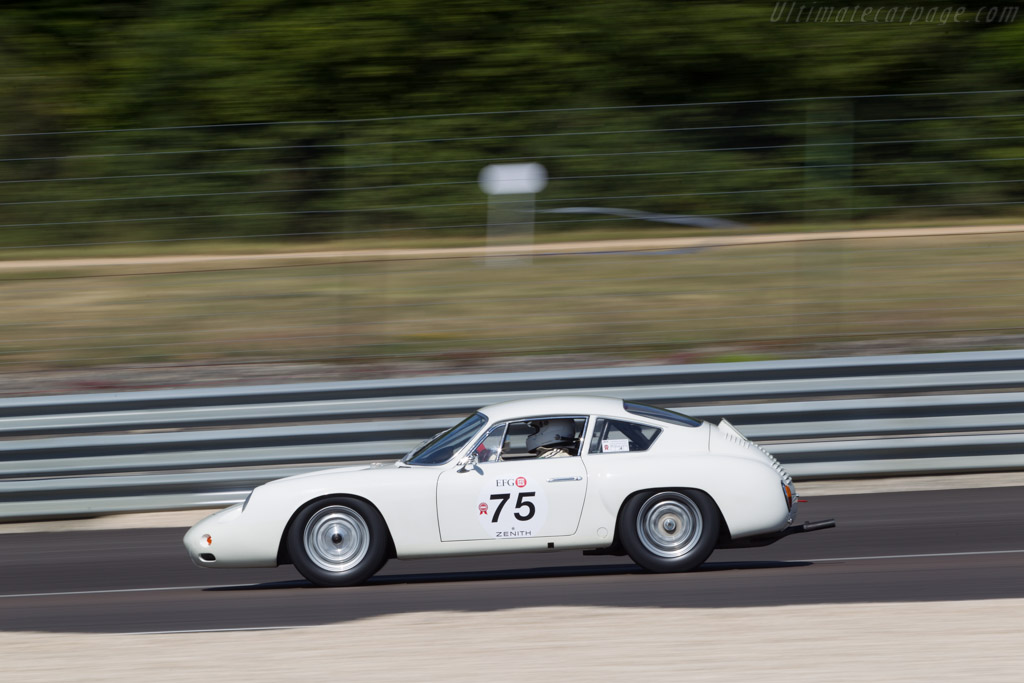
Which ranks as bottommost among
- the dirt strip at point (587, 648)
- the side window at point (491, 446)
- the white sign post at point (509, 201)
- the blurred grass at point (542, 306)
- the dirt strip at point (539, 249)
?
the dirt strip at point (587, 648)

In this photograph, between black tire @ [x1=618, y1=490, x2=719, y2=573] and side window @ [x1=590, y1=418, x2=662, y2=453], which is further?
side window @ [x1=590, y1=418, x2=662, y2=453]

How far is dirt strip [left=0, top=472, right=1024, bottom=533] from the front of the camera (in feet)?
31.9

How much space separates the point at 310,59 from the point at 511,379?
8838mm

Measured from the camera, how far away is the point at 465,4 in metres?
17.9

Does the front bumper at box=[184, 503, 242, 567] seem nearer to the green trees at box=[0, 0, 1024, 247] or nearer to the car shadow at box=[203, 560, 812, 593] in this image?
the car shadow at box=[203, 560, 812, 593]

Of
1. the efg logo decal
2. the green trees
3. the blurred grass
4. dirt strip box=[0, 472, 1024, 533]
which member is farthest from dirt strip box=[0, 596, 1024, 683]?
the green trees

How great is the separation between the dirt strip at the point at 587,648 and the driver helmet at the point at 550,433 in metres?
1.37

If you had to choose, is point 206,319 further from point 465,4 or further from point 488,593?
Result: point 465,4

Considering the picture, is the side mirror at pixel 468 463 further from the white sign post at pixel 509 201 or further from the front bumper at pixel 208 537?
the white sign post at pixel 509 201

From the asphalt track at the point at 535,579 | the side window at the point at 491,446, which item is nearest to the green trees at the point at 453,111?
the asphalt track at the point at 535,579

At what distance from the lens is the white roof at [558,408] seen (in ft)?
24.8

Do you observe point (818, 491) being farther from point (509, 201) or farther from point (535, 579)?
point (509, 201)

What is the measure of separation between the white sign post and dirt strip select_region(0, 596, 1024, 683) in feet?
17.3

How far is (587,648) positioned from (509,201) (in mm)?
6182
